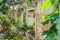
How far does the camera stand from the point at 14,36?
18.2 feet

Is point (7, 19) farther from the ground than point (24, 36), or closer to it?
farther from the ground

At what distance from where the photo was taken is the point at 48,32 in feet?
6.44

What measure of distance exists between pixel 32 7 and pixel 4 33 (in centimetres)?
435

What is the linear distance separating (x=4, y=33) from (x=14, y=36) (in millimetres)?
312

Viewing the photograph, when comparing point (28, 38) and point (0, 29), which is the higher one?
point (0, 29)

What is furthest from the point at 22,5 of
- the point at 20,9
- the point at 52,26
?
the point at 52,26

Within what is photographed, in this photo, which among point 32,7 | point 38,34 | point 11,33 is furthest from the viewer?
point 32,7

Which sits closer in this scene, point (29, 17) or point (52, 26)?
point (52, 26)

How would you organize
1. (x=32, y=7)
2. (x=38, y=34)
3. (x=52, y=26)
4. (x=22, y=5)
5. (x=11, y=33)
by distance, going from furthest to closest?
(x=22, y=5)
(x=32, y=7)
(x=38, y=34)
(x=11, y=33)
(x=52, y=26)

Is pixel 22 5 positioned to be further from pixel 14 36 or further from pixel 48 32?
pixel 48 32

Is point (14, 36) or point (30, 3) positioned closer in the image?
point (14, 36)

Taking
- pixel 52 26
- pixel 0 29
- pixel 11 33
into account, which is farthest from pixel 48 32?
pixel 0 29

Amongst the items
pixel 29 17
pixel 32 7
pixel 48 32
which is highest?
pixel 48 32

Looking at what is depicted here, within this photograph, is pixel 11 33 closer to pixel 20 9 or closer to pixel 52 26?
pixel 52 26
